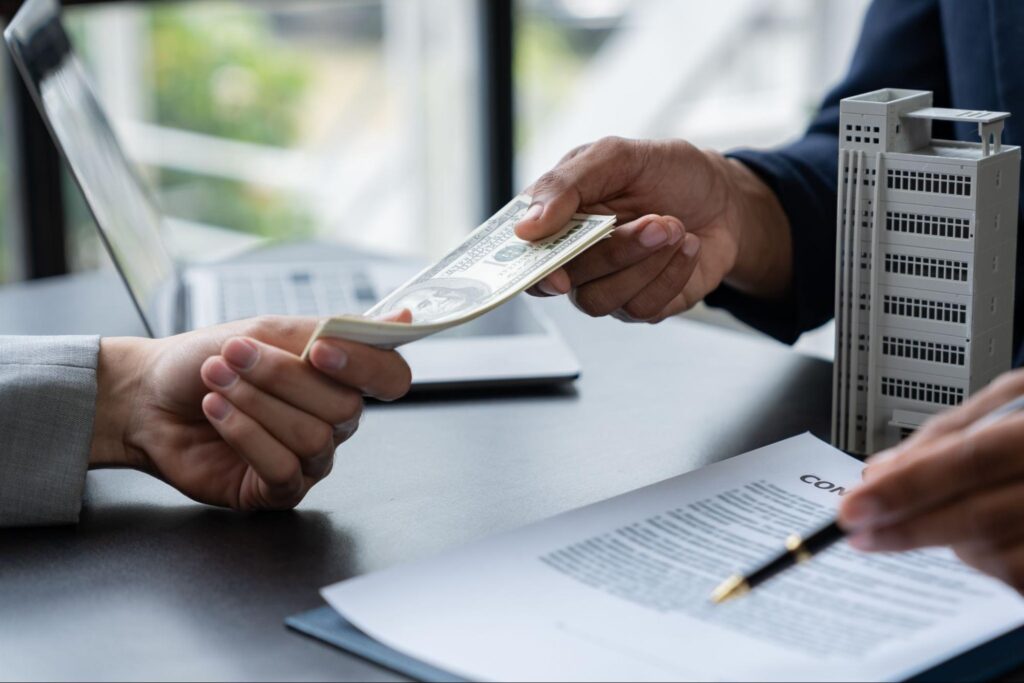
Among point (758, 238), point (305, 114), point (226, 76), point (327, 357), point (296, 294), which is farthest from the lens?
point (305, 114)

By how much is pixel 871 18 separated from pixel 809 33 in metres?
2.00

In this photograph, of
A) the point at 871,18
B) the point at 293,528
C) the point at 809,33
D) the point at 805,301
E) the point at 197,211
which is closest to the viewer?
the point at 293,528

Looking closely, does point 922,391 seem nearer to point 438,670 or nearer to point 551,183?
point 551,183

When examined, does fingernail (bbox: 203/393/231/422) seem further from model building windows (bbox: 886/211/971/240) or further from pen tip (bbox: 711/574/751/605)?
model building windows (bbox: 886/211/971/240)

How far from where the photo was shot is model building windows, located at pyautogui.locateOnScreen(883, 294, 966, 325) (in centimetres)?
77

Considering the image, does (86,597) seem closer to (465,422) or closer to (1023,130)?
(465,422)

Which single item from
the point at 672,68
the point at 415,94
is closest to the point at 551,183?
the point at 415,94

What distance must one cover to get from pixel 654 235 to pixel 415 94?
2405 mm

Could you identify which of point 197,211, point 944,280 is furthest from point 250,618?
point 197,211

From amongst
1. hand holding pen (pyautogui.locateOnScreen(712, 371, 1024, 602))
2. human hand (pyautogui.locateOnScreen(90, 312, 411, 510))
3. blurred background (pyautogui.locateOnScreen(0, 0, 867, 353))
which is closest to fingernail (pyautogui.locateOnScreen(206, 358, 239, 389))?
human hand (pyautogui.locateOnScreen(90, 312, 411, 510))

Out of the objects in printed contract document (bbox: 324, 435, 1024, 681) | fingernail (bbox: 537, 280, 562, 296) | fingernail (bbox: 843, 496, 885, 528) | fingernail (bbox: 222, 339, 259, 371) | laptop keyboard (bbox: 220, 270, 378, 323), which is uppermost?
fingernail (bbox: 222, 339, 259, 371)

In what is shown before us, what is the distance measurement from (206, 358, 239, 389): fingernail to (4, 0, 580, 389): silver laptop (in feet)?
0.95

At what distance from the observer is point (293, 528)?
0.71m

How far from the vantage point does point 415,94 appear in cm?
319
